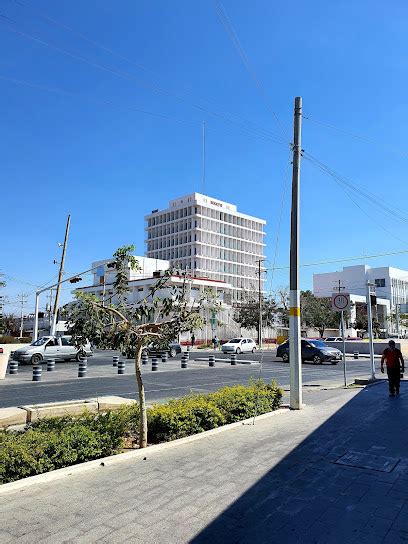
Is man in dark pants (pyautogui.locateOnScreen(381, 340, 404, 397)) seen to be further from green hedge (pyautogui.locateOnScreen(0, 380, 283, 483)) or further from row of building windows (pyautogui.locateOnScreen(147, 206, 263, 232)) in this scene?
row of building windows (pyautogui.locateOnScreen(147, 206, 263, 232))

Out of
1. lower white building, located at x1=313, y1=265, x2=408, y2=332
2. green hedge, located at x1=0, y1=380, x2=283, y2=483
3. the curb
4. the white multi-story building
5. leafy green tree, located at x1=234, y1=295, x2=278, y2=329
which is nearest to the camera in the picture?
the curb

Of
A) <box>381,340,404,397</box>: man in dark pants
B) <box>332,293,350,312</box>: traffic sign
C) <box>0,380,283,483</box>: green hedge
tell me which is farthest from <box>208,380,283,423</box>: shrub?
<box>332,293,350,312</box>: traffic sign

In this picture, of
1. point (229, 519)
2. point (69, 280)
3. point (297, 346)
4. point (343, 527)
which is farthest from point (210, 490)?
point (69, 280)

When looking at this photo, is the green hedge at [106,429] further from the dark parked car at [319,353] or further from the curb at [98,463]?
the dark parked car at [319,353]

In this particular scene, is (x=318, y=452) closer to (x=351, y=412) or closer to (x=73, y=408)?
(x=351, y=412)

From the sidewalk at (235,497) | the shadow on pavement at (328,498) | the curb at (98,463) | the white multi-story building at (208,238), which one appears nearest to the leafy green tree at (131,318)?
the curb at (98,463)

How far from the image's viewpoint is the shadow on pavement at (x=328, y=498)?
376 cm

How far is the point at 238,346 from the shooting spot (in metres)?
44.0

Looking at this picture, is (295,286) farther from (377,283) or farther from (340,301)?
(377,283)

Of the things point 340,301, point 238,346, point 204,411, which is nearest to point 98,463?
point 204,411

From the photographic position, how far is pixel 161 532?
378 centimetres

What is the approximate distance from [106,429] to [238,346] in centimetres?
3833

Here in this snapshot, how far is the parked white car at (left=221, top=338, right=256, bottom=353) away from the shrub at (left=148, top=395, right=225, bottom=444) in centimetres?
3578

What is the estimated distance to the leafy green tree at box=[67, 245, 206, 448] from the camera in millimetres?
6051
